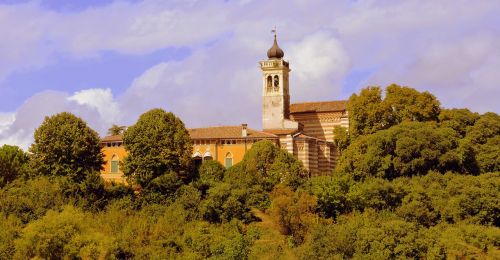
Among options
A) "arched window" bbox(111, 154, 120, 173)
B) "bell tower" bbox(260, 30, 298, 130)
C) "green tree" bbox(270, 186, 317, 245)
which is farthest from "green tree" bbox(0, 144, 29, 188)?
"bell tower" bbox(260, 30, 298, 130)

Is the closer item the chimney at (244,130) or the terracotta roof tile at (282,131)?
the chimney at (244,130)

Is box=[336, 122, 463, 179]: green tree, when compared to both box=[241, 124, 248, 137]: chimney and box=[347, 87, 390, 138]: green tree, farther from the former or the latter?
box=[241, 124, 248, 137]: chimney

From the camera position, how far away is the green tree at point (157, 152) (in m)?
52.1

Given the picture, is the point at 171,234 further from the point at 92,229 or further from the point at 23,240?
the point at 23,240

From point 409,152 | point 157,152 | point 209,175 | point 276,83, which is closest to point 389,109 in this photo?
point 409,152

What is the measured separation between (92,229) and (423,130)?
2181 cm

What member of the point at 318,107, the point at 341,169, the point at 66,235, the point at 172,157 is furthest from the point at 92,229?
the point at 318,107

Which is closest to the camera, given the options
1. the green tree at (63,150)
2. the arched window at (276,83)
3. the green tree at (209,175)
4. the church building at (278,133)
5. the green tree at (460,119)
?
the green tree at (63,150)

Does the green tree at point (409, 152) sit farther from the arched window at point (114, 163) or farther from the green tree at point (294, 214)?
the arched window at point (114, 163)

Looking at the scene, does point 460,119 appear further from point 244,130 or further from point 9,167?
point 9,167

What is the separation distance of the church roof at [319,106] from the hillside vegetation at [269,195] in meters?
7.48

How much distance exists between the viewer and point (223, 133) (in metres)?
62.5

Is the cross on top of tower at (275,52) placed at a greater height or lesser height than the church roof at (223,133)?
greater

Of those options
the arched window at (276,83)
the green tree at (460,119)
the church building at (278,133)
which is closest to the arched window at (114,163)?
the church building at (278,133)
